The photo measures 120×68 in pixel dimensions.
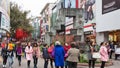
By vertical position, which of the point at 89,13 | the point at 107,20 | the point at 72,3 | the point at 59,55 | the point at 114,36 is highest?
the point at 72,3

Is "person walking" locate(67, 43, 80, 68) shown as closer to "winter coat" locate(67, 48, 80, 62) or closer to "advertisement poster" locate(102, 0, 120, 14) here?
"winter coat" locate(67, 48, 80, 62)

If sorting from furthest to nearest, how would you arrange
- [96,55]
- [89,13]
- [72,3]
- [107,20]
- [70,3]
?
[70,3]
[72,3]
[89,13]
[107,20]
[96,55]

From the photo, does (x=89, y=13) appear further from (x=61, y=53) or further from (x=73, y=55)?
(x=73, y=55)

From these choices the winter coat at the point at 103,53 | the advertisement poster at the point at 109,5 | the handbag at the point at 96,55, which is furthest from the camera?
the advertisement poster at the point at 109,5

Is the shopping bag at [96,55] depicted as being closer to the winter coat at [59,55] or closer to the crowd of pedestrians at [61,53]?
the crowd of pedestrians at [61,53]

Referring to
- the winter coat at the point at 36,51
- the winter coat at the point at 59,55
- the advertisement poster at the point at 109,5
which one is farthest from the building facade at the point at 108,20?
the winter coat at the point at 59,55

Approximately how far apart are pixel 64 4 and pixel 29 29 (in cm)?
1019

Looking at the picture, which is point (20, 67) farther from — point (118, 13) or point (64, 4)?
point (64, 4)

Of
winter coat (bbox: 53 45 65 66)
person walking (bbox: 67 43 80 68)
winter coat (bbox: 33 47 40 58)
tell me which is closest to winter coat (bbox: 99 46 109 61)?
winter coat (bbox: 53 45 65 66)

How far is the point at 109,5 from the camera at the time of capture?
4062 centimetres

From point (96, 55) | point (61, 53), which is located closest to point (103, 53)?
point (96, 55)

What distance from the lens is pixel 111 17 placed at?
4038 cm

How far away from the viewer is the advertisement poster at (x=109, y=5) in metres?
38.5

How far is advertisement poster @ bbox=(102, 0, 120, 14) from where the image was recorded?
126 ft
